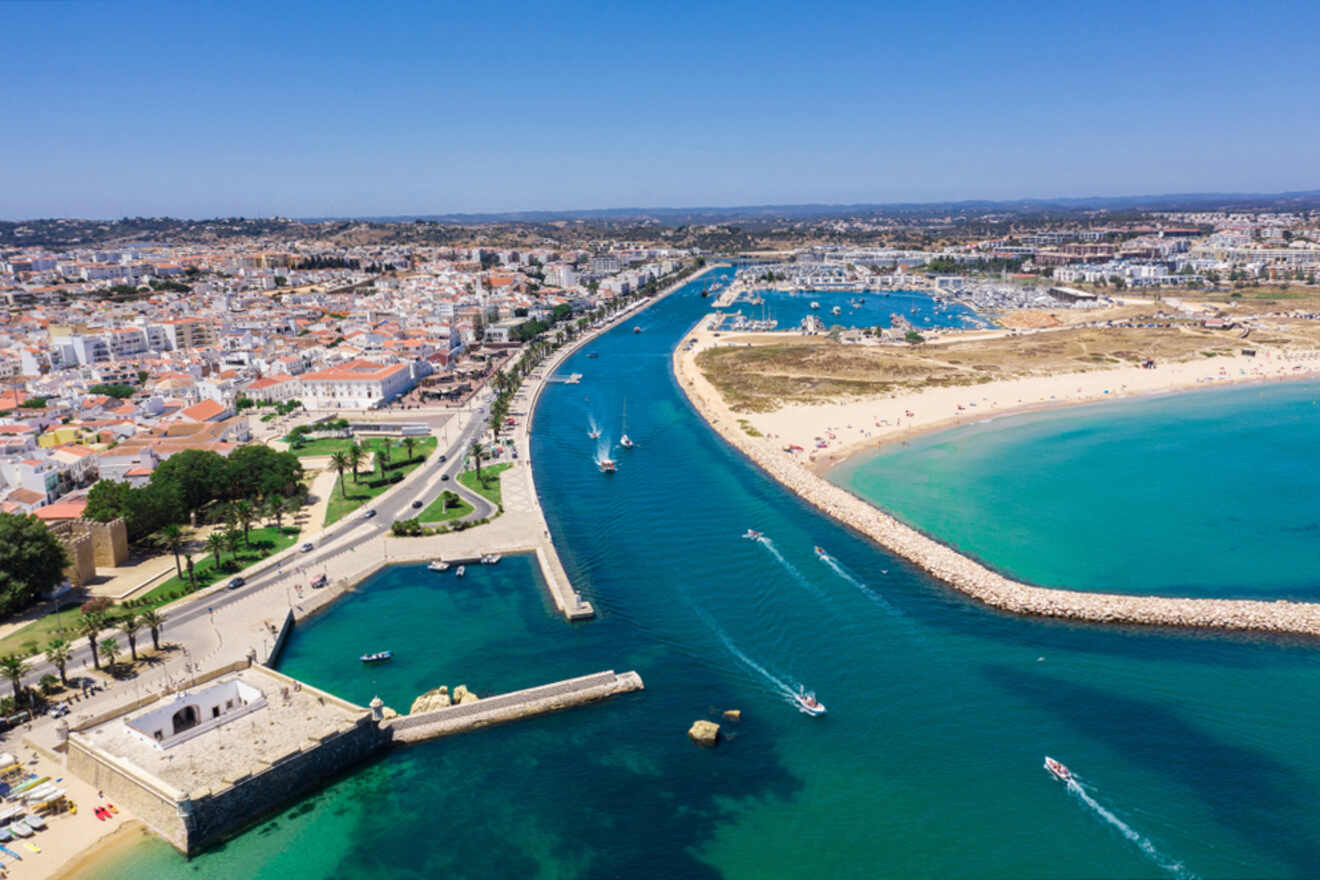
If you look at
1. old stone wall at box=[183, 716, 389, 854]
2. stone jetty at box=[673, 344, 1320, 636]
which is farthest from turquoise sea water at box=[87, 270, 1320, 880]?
stone jetty at box=[673, 344, 1320, 636]

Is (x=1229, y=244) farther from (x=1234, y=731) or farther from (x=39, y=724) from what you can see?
(x=39, y=724)

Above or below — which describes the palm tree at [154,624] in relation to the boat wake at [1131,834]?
above

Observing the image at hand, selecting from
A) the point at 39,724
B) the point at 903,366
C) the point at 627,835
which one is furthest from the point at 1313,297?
the point at 39,724

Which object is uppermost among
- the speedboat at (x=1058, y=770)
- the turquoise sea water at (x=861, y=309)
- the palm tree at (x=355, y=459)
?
the turquoise sea water at (x=861, y=309)

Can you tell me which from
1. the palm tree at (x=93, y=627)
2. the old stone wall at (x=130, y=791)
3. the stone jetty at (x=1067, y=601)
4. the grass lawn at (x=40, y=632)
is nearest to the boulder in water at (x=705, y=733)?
the old stone wall at (x=130, y=791)

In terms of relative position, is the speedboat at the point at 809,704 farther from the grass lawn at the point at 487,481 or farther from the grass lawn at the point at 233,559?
the grass lawn at the point at 233,559

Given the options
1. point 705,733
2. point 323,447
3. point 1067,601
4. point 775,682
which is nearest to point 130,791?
point 705,733

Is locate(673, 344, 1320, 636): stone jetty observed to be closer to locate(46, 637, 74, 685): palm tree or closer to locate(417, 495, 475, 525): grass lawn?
locate(417, 495, 475, 525): grass lawn

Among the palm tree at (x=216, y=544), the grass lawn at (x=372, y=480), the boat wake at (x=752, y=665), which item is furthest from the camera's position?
the grass lawn at (x=372, y=480)
